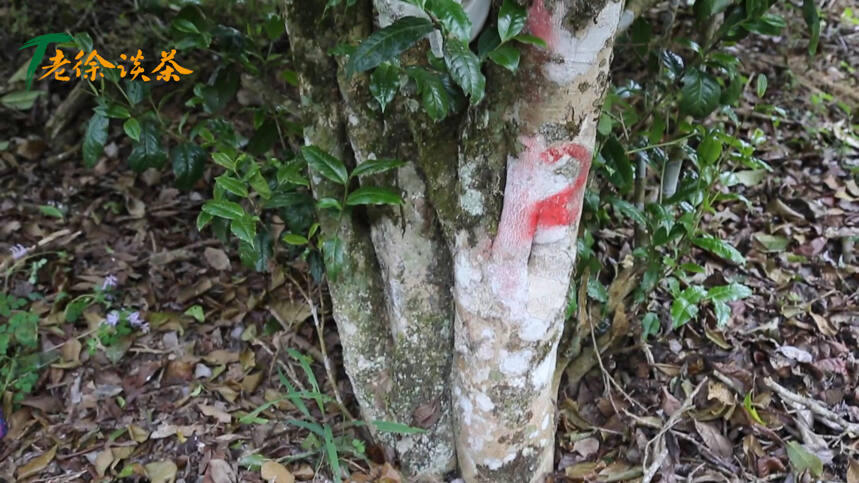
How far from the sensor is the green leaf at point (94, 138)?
194 centimetres

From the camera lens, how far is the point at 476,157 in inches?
54.2

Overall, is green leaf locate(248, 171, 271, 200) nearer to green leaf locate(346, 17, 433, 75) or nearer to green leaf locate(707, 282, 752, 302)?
green leaf locate(346, 17, 433, 75)

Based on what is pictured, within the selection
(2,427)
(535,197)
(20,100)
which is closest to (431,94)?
(535,197)

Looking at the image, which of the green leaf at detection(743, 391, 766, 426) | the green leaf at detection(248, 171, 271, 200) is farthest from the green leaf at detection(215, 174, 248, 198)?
the green leaf at detection(743, 391, 766, 426)

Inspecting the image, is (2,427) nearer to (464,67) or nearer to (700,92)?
(464,67)

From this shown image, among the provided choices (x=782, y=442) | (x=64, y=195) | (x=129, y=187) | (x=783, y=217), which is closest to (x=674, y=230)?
(x=782, y=442)

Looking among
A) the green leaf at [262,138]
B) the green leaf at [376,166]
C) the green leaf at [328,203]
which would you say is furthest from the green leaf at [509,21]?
the green leaf at [262,138]

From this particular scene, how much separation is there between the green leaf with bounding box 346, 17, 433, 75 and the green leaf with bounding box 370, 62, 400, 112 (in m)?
0.13

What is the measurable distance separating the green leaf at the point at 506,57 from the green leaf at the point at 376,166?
37 cm

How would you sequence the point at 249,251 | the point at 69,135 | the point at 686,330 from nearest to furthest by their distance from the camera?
1. the point at 249,251
2. the point at 686,330
3. the point at 69,135

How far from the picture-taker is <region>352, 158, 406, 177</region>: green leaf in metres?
1.43

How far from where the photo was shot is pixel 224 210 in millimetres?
1547

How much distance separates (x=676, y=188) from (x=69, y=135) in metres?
2.36

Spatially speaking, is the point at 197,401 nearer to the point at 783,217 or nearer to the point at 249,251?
the point at 249,251
